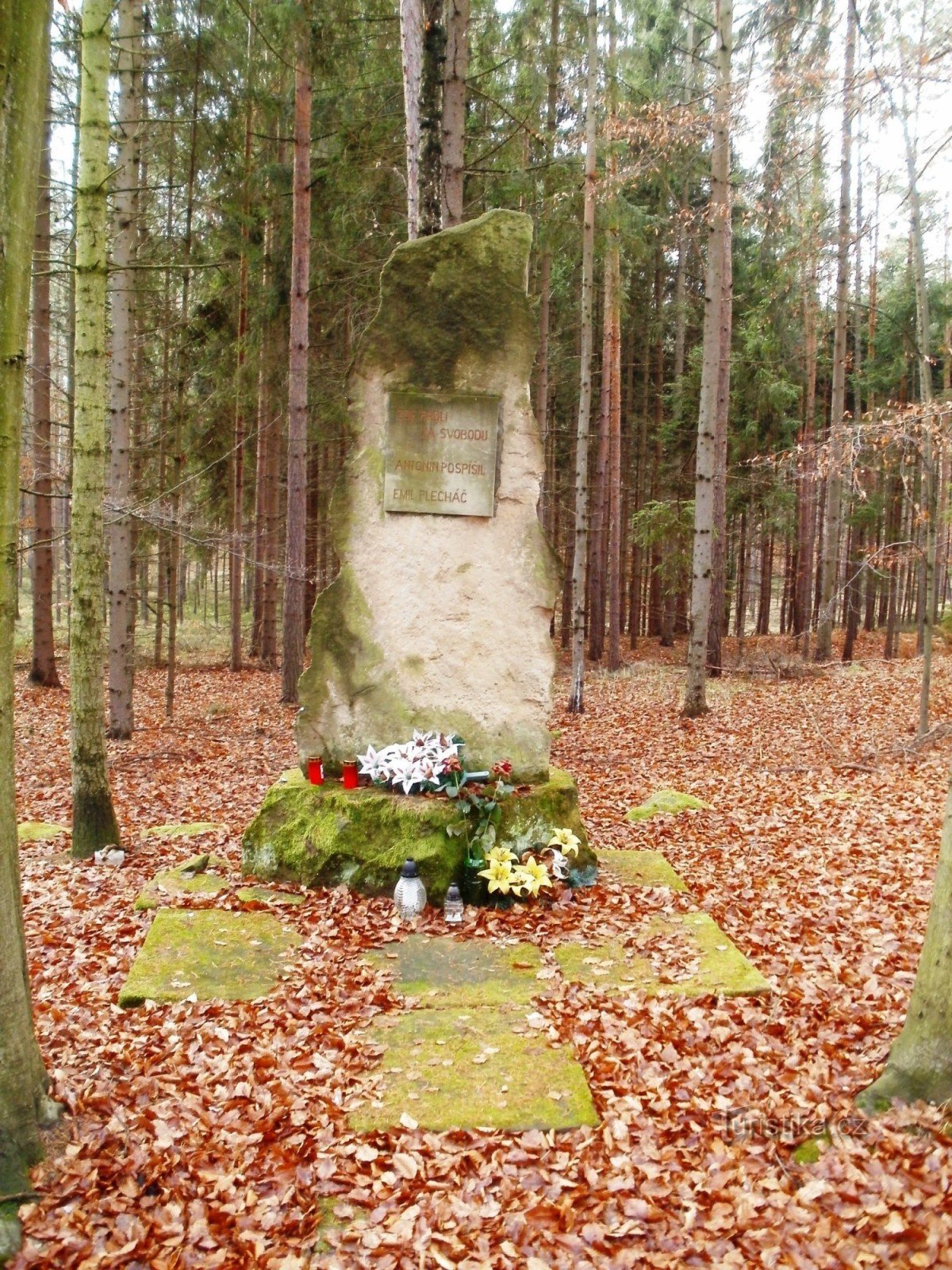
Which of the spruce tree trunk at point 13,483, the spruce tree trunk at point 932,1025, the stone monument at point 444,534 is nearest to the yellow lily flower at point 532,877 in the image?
the stone monument at point 444,534

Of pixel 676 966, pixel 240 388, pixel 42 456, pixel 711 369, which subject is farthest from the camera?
pixel 240 388

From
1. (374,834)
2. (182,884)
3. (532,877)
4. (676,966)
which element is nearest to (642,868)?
(532,877)

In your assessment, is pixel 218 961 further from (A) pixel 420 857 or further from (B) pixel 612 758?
(B) pixel 612 758

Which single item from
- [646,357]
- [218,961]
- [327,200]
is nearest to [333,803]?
[218,961]

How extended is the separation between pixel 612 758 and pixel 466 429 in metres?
6.38

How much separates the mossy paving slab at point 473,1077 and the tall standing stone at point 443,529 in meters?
2.32

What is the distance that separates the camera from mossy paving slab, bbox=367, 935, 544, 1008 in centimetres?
464

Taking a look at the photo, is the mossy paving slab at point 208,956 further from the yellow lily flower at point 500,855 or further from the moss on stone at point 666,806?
the moss on stone at point 666,806

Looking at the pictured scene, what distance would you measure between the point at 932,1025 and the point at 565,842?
301 centimetres

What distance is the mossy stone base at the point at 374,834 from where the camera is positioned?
→ 5.84m

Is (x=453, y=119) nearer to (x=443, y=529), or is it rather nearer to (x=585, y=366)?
(x=585, y=366)

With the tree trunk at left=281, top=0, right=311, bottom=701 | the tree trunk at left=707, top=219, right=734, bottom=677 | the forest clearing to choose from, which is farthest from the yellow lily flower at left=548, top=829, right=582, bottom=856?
the tree trunk at left=707, top=219, right=734, bottom=677

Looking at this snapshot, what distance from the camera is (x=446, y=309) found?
20.9 feet

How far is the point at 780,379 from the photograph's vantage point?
21875mm
